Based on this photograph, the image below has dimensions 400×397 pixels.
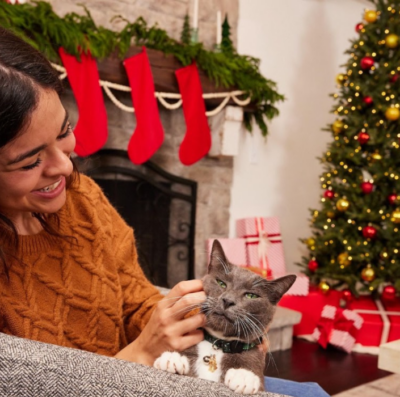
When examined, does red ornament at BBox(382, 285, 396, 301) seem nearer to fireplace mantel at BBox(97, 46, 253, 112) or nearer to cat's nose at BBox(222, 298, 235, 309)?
fireplace mantel at BBox(97, 46, 253, 112)

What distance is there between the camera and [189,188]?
122 inches

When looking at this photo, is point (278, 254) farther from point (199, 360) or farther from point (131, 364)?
point (131, 364)

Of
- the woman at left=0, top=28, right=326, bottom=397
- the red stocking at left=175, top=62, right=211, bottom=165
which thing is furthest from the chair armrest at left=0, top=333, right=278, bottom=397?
the red stocking at left=175, top=62, right=211, bottom=165

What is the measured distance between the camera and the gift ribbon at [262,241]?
3.25 metres

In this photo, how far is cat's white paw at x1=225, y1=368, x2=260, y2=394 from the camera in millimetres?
737

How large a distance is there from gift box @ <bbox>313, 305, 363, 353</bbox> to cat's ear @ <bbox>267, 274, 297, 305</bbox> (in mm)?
1939

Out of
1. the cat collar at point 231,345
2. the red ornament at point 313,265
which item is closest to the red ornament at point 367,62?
the red ornament at point 313,265

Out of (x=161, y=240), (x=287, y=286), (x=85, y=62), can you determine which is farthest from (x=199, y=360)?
(x=161, y=240)

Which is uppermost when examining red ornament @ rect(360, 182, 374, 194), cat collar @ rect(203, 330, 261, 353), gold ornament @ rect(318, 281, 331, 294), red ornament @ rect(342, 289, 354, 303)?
red ornament @ rect(360, 182, 374, 194)

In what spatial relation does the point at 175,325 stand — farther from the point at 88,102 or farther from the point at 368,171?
the point at 368,171

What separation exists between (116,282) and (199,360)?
0.31m

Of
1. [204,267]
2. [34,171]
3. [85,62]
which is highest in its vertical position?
[85,62]

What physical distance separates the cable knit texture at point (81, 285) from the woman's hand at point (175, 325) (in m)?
0.12

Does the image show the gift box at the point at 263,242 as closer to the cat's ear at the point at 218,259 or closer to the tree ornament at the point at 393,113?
the tree ornament at the point at 393,113
